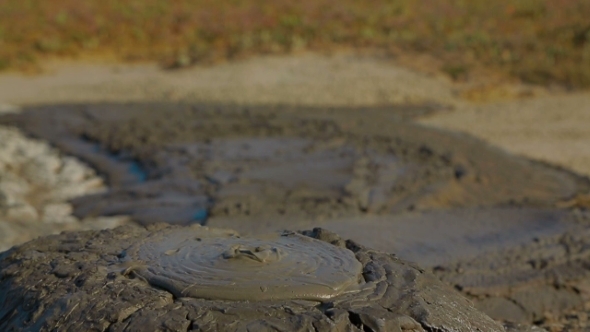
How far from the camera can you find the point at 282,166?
6.76 meters

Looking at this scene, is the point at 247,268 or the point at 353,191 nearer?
the point at 247,268

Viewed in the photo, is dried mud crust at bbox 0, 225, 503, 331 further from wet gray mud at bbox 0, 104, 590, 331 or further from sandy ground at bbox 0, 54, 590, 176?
sandy ground at bbox 0, 54, 590, 176

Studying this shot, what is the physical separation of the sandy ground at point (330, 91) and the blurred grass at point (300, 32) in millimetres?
691

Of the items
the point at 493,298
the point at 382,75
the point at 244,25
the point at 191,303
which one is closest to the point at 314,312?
the point at 191,303

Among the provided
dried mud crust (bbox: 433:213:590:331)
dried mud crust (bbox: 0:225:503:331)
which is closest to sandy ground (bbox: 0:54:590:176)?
dried mud crust (bbox: 433:213:590:331)

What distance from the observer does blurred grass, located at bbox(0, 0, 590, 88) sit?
1326cm

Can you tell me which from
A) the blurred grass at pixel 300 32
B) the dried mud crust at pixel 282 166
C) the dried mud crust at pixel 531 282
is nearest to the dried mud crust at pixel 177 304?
the dried mud crust at pixel 531 282

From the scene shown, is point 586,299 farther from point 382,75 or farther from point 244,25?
point 244,25

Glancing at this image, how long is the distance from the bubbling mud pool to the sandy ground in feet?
16.7

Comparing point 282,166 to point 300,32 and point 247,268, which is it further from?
point 300,32

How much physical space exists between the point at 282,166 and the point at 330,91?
14.6ft

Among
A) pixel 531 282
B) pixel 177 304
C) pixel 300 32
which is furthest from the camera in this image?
pixel 300 32

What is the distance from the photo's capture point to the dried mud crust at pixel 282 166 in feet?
19.3

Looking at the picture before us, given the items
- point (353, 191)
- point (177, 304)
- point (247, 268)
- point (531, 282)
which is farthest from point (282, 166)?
point (177, 304)
